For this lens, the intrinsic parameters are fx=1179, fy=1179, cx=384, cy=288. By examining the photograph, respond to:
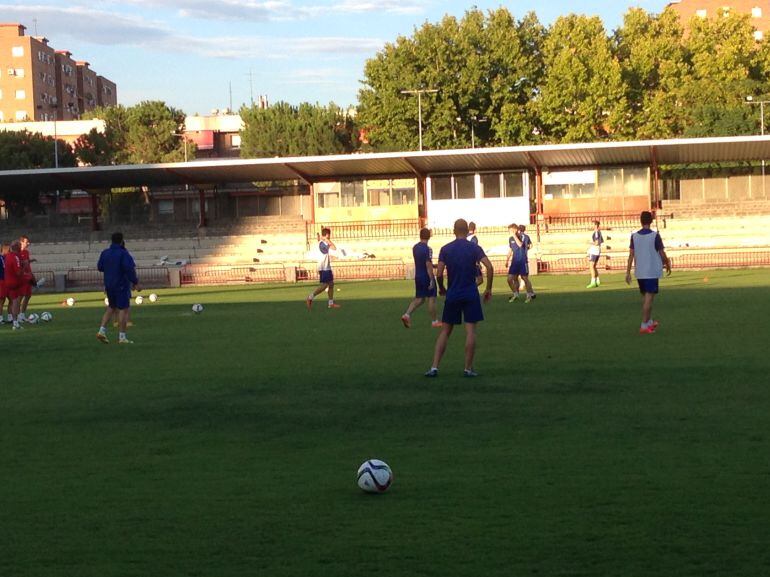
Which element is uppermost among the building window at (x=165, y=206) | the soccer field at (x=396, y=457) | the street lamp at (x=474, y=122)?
the street lamp at (x=474, y=122)

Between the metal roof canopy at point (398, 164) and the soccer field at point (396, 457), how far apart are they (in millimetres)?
37911

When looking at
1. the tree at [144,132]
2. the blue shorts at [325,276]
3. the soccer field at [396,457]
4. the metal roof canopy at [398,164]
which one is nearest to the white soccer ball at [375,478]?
the soccer field at [396,457]

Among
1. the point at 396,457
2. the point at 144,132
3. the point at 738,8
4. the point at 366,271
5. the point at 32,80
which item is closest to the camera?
the point at 396,457

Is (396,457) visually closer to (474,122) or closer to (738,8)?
(474,122)

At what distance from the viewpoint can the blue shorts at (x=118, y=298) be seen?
2081 centimetres

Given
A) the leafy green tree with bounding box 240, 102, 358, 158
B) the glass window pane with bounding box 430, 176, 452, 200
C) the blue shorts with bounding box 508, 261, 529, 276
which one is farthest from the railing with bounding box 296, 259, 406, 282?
the leafy green tree with bounding box 240, 102, 358, 158

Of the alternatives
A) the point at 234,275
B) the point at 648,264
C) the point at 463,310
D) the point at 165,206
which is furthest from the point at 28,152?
the point at 463,310

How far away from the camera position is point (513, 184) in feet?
200

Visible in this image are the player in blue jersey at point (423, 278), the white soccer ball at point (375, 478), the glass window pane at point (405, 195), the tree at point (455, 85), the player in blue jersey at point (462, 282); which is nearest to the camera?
the white soccer ball at point (375, 478)

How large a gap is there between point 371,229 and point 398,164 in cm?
373

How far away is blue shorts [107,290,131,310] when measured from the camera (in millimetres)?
20812

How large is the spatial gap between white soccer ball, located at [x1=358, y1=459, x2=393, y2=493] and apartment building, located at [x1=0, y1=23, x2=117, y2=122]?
119666 millimetres

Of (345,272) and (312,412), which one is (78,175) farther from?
(312,412)

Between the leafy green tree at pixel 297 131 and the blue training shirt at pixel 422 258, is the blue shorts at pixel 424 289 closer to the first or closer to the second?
the blue training shirt at pixel 422 258
